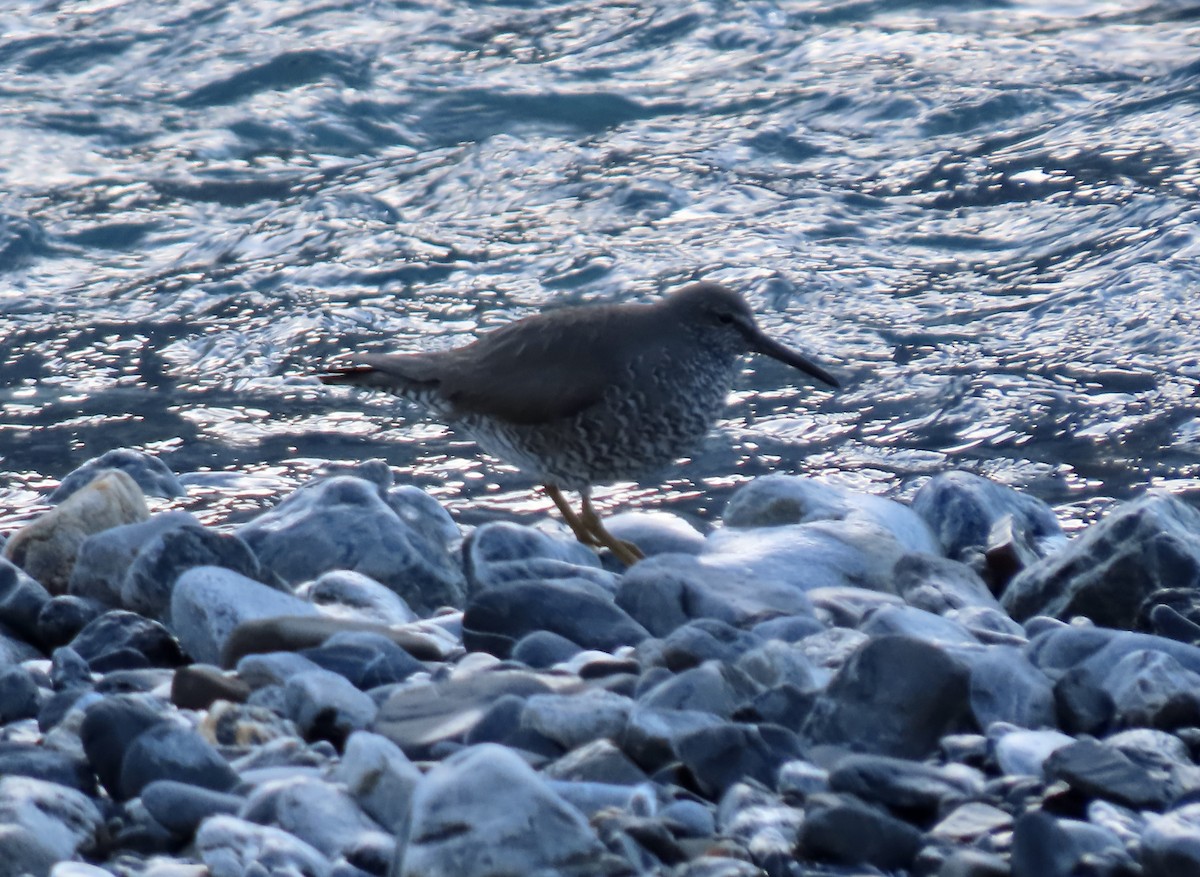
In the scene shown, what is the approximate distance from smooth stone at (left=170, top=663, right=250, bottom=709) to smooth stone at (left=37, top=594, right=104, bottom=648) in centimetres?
104

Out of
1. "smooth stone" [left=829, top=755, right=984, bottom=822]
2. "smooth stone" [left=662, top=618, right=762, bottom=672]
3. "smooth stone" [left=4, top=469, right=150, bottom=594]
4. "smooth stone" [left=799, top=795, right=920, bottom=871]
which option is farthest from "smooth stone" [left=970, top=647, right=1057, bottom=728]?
"smooth stone" [left=4, top=469, right=150, bottom=594]

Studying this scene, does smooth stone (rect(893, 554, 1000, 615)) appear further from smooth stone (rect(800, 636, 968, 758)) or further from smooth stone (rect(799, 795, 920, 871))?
smooth stone (rect(799, 795, 920, 871))

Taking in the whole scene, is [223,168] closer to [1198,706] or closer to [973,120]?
[973,120]

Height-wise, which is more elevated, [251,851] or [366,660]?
[251,851]

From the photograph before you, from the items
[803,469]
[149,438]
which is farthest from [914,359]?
[149,438]

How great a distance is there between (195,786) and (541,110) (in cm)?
1003

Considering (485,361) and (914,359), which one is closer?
(485,361)

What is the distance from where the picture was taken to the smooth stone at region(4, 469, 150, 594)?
5508 millimetres

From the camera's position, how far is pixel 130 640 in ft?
15.0

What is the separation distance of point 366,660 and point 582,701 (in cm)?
77

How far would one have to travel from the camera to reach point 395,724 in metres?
3.77

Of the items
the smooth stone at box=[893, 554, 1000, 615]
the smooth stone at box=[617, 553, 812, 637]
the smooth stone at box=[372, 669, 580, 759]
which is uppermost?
the smooth stone at box=[372, 669, 580, 759]

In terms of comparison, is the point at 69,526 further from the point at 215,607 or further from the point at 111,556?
the point at 215,607

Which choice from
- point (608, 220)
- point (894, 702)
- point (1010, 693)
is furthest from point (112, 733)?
point (608, 220)
